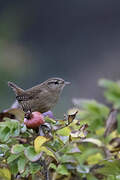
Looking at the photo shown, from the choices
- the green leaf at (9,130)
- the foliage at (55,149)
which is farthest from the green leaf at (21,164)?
the green leaf at (9,130)

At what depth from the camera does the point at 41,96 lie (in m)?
3.62

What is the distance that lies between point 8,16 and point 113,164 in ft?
69.5

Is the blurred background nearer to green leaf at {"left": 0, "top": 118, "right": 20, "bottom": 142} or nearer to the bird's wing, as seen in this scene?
the bird's wing

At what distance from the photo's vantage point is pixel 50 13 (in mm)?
25188

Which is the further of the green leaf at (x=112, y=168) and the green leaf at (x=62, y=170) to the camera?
the green leaf at (x=62, y=170)

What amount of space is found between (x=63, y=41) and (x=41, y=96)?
62.4 feet

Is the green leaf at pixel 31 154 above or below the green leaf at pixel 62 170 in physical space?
below

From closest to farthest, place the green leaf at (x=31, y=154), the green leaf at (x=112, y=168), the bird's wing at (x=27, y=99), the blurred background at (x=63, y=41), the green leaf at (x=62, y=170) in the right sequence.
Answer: the green leaf at (x=31, y=154) → the green leaf at (x=112, y=168) → the green leaf at (x=62, y=170) → the bird's wing at (x=27, y=99) → the blurred background at (x=63, y=41)

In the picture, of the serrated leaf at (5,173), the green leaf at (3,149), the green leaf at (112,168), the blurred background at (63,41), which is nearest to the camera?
the green leaf at (3,149)

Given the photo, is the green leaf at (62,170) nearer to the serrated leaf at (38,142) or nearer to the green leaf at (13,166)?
the green leaf at (13,166)

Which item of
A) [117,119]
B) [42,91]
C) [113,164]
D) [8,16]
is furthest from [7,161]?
[8,16]

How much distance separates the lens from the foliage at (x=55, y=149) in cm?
200

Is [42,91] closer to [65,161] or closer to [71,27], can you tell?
[65,161]

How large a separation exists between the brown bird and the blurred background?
33.1 feet
